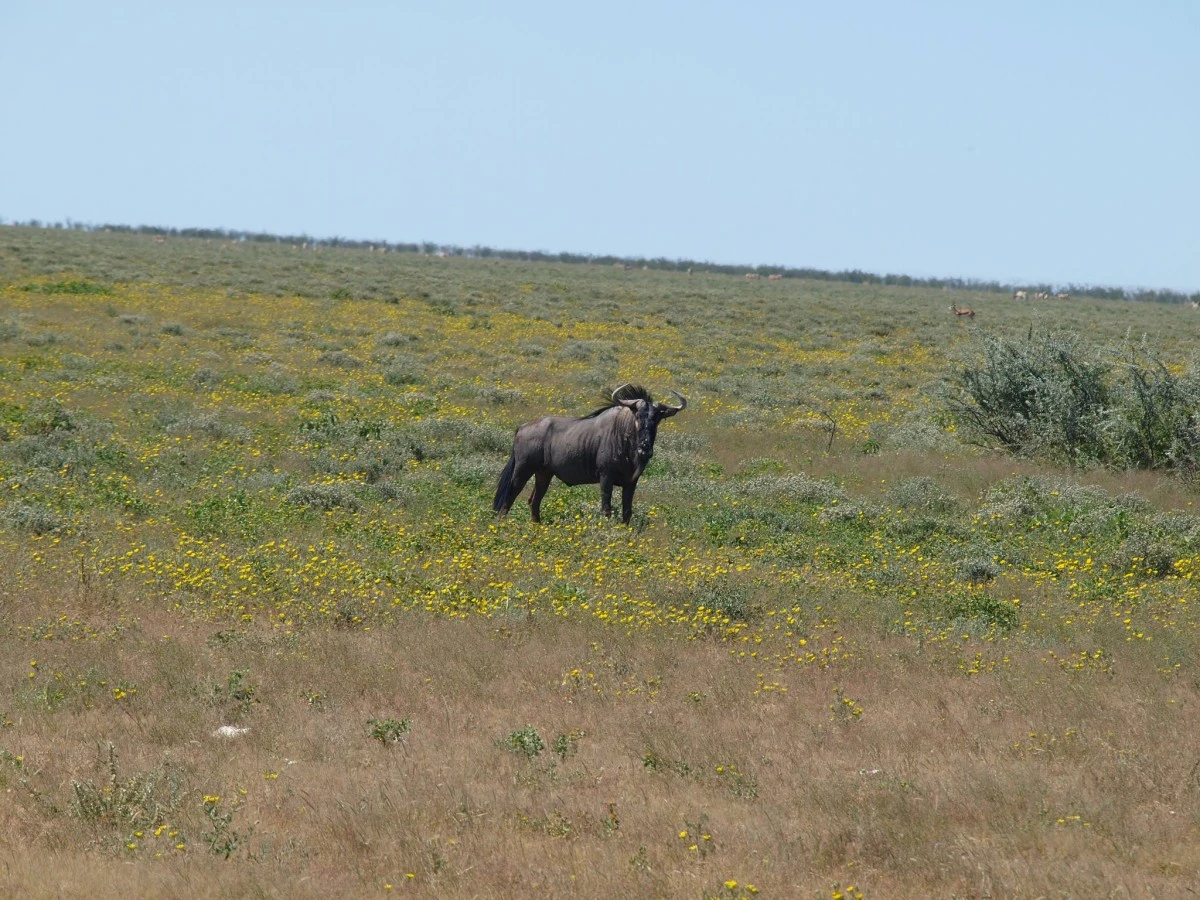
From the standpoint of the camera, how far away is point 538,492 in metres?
15.6

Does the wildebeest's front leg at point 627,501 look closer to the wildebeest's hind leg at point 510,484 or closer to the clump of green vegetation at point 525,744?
the wildebeest's hind leg at point 510,484

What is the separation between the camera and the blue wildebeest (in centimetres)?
1491

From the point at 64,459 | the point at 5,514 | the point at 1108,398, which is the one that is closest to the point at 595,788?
the point at 5,514

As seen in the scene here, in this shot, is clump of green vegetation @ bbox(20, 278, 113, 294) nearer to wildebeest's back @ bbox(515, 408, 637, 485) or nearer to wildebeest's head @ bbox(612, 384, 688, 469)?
wildebeest's back @ bbox(515, 408, 637, 485)

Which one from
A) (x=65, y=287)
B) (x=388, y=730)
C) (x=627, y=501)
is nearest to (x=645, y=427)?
(x=627, y=501)

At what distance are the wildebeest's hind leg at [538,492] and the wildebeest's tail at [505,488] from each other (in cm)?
31

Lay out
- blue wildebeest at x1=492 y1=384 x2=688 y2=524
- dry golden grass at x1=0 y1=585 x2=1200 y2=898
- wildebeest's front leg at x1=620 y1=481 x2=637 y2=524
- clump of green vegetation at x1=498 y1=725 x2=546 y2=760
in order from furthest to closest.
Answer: wildebeest's front leg at x1=620 y1=481 x2=637 y2=524
blue wildebeest at x1=492 y1=384 x2=688 y2=524
clump of green vegetation at x1=498 y1=725 x2=546 y2=760
dry golden grass at x1=0 y1=585 x2=1200 y2=898

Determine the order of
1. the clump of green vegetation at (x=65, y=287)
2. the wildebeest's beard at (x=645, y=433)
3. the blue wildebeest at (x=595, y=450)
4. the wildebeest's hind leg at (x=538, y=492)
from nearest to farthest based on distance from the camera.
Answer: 1. the wildebeest's beard at (x=645, y=433)
2. the blue wildebeest at (x=595, y=450)
3. the wildebeest's hind leg at (x=538, y=492)
4. the clump of green vegetation at (x=65, y=287)

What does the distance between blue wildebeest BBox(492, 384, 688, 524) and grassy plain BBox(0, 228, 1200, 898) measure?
0.44 m

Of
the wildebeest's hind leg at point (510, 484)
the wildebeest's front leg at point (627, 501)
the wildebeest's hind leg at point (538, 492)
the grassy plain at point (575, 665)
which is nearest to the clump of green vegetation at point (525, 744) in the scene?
the grassy plain at point (575, 665)

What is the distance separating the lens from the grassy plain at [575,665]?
643 cm

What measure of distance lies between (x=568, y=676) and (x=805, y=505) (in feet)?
25.6

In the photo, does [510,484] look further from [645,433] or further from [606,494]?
[645,433]

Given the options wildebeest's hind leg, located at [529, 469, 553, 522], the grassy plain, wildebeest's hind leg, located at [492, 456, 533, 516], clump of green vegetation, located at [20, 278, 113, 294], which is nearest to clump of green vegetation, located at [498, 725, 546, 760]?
the grassy plain
